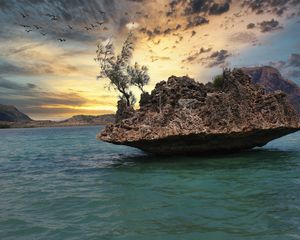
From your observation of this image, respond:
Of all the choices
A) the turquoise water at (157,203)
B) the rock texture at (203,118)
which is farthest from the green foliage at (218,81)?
the turquoise water at (157,203)

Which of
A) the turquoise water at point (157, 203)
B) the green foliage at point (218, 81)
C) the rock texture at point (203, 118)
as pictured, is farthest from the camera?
the green foliage at point (218, 81)

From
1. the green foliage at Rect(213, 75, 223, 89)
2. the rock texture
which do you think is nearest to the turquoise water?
the rock texture

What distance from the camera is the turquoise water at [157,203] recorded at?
327 inches

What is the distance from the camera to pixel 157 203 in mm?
10875

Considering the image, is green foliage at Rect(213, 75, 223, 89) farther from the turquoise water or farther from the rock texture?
the turquoise water

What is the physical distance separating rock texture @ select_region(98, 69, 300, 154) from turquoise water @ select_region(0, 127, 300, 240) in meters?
2.40

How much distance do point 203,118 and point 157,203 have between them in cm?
1039

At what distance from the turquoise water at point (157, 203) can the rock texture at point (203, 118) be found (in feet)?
7.88

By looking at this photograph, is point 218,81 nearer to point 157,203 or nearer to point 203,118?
point 203,118

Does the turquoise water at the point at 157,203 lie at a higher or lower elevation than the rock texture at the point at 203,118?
lower

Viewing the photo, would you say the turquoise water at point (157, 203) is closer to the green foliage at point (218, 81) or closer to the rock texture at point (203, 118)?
the rock texture at point (203, 118)

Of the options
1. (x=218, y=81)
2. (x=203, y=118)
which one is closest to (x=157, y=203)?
(x=203, y=118)

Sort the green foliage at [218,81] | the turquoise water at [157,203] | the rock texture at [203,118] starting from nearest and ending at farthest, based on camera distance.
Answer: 1. the turquoise water at [157,203]
2. the rock texture at [203,118]
3. the green foliage at [218,81]

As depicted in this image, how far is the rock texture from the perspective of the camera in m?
20.3
